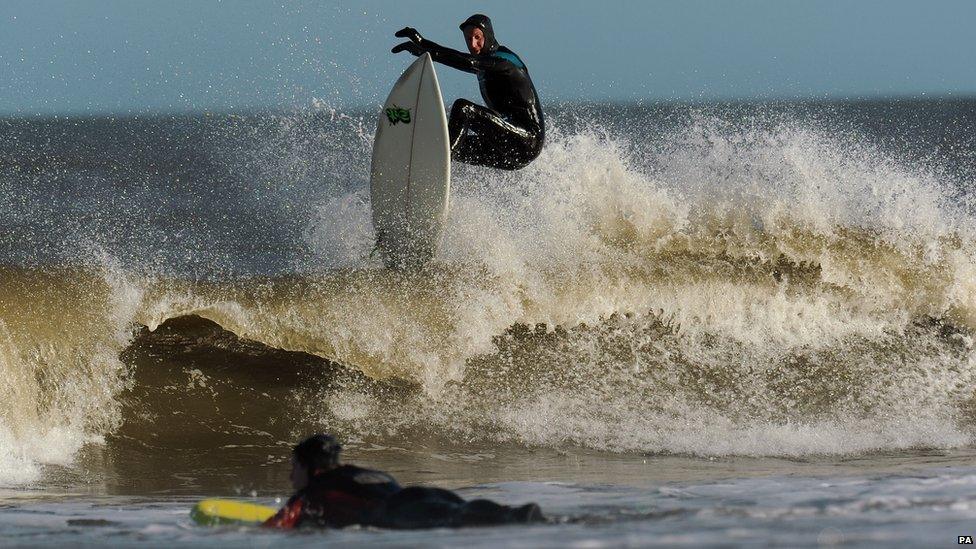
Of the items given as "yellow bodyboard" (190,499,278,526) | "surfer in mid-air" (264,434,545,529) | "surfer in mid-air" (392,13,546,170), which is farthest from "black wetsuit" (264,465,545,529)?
"surfer in mid-air" (392,13,546,170)

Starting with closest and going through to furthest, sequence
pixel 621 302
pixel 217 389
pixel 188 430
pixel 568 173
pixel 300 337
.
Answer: pixel 188 430
pixel 217 389
pixel 300 337
pixel 621 302
pixel 568 173

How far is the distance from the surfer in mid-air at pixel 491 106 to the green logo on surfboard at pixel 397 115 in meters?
0.35

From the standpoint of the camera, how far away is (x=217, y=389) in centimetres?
823

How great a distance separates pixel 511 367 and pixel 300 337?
167 centimetres

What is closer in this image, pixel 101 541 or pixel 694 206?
pixel 101 541

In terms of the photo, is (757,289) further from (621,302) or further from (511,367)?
(511,367)

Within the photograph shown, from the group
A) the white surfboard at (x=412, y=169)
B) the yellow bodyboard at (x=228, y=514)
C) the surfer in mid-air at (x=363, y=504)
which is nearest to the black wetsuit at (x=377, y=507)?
the surfer in mid-air at (x=363, y=504)

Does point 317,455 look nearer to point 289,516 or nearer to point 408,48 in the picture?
point 289,516

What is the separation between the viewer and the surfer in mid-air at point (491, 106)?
8.70 m

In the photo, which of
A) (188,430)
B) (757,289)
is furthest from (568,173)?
(188,430)

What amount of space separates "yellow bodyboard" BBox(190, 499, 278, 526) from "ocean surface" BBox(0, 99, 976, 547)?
0.08 m

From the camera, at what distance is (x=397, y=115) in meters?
8.88

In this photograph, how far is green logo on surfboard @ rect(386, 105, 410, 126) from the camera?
884 cm

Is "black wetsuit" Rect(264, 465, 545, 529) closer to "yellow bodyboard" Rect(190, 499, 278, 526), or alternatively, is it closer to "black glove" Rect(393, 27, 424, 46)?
"yellow bodyboard" Rect(190, 499, 278, 526)
